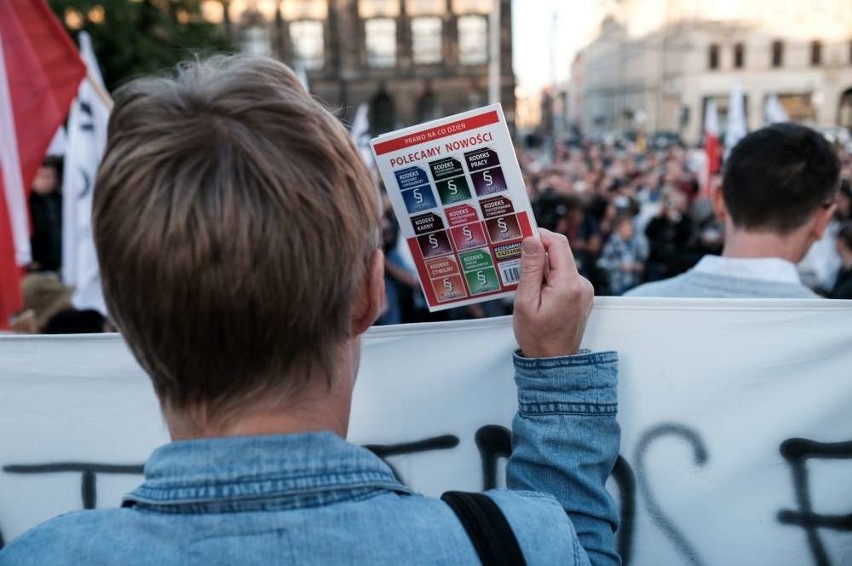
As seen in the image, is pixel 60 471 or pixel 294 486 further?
pixel 60 471

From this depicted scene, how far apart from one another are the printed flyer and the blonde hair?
36cm

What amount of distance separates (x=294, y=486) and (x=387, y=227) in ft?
20.7

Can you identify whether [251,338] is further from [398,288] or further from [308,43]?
[308,43]

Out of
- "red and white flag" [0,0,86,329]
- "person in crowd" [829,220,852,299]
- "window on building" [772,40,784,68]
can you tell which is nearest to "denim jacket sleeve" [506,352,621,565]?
"red and white flag" [0,0,86,329]

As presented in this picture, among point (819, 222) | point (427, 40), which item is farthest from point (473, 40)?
point (819, 222)

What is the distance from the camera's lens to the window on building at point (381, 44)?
137 feet

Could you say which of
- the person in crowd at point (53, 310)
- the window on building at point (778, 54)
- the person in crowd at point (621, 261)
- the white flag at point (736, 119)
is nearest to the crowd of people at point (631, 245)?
the person in crowd at point (621, 261)

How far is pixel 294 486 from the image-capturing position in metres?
0.88

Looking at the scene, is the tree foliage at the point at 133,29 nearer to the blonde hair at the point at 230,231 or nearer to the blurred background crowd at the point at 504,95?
the blurred background crowd at the point at 504,95

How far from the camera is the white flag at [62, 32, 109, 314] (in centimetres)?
434

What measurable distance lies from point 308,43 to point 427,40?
5.92m

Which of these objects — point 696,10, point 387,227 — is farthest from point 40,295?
point 696,10

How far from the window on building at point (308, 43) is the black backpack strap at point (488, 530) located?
42.1 metres

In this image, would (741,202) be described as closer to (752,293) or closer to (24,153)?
(752,293)
